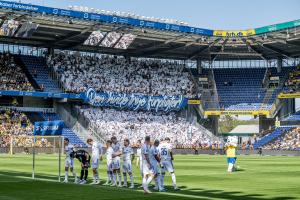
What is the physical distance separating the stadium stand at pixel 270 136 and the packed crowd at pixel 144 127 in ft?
22.4

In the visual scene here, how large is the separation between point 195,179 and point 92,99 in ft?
177

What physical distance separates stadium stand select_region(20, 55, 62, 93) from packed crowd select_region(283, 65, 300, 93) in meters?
34.2

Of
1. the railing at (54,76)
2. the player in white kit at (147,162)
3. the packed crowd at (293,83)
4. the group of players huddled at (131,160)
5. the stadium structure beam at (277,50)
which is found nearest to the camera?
the player in white kit at (147,162)

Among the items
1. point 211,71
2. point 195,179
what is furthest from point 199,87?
point 195,179

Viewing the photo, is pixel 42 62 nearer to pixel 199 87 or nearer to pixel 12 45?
pixel 12 45

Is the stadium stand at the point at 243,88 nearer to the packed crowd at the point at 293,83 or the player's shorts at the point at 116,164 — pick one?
the packed crowd at the point at 293,83

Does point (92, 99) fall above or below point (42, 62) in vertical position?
below

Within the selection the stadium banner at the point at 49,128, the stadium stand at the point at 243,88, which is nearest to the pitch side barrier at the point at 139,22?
the stadium stand at the point at 243,88

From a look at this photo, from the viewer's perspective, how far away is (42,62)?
85.6 m

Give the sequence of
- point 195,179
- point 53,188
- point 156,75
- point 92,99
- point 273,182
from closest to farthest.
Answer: point 53,188 < point 273,182 < point 195,179 < point 92,99 < point 156,75

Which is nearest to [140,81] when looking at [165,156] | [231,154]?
[231,154]

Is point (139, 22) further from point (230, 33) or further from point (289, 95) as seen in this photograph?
point (289, 95)

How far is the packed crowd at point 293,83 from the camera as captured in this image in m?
89.2

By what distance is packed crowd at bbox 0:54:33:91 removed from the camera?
78.1 metres
